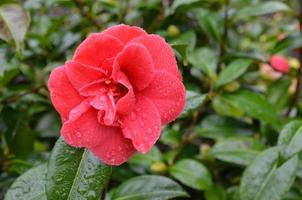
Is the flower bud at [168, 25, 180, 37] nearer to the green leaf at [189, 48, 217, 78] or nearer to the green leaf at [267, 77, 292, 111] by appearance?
the green leaf at [189, 48, 217, 78]

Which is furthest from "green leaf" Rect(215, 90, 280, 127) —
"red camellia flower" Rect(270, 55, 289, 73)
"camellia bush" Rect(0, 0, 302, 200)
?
"red camellia flower" Rect(270, 55, 289, 73)

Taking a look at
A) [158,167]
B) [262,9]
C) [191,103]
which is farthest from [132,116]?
[262,9]

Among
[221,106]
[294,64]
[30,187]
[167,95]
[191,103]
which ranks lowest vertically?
[294,64]

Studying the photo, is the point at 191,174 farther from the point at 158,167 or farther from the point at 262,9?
the point at 262,9

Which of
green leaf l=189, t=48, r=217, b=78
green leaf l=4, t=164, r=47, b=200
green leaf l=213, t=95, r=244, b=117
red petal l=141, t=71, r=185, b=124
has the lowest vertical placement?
green leaf l=213, t=95, r=244, b=117

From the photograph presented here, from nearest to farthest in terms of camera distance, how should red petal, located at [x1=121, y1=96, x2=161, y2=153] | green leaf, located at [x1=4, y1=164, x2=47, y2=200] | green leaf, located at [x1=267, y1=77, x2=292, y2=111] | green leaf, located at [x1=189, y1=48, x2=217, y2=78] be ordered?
1. red petal, located at [x1=121, y1=96, x2=161, y2=153]
2. green leaf, located at [x1=4, y1=164, x2=47, y2=200]
3. green leaf, located at [x1=189, y1=48, x2=217, y2=78]
4. green leaf, located at [x1=267, y1=77, x2=292, y2=111]

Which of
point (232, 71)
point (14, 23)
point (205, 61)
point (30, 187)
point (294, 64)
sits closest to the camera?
point (30, 187)

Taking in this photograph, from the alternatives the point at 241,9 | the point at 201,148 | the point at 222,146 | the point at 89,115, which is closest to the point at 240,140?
the point at 222,146

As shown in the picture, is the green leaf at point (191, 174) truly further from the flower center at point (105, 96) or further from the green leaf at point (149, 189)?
the flower center at point (105, 96)
